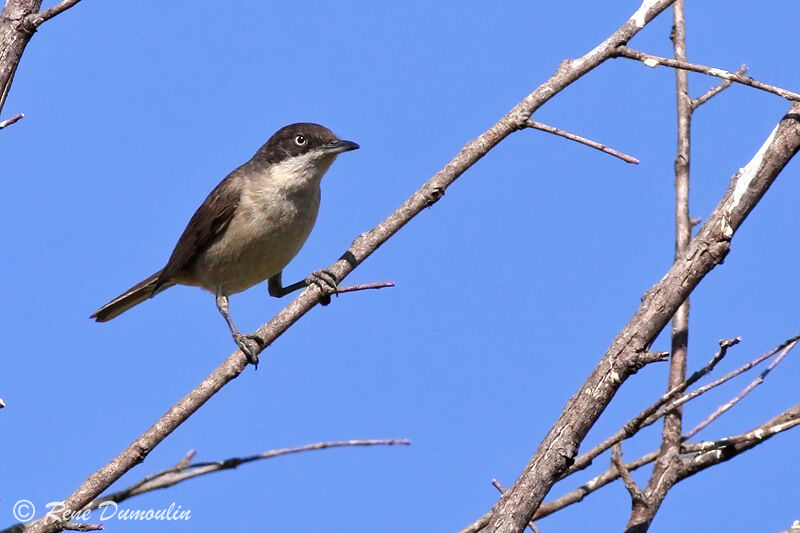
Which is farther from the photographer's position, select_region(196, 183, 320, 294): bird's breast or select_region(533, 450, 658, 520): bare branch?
select_region(196, 183, 320, 294): bird's breast

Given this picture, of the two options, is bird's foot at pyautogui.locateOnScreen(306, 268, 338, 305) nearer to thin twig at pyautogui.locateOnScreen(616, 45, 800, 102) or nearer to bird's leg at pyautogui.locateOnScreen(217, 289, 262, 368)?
bird's leg at pyautogui.locateOnScreen(217, 289, 262, 368)

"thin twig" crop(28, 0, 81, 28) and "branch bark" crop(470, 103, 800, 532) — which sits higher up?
"thin twig" crop(28, 0, 81, 28)

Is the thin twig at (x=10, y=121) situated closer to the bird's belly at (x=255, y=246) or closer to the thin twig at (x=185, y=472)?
the thin twig at (x=185, y=472)

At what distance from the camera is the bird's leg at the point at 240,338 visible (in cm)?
444

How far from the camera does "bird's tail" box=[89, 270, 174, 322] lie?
8602 mm

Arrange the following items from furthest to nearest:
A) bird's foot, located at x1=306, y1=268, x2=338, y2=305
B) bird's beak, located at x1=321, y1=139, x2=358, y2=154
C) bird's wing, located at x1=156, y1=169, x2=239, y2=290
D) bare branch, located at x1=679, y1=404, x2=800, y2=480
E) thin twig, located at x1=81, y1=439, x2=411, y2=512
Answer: bird's wing, located at x1=156, y1=169, x2=239, y2=290
bird's beak, located at x1=321, y1=139, x2=358, y2=154
bird's foot, located at x1=306, y1=268, x2=338, y2=305
bare branch, located at x1=679, y1=404, x2=800, y2=480
thin twig, located at x1=81, y1=439, x2=411, y2=512

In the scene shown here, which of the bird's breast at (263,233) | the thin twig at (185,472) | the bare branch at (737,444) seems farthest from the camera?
the bird's breast at (263,233)

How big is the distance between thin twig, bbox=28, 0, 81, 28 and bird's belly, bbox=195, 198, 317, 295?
3.58 metres

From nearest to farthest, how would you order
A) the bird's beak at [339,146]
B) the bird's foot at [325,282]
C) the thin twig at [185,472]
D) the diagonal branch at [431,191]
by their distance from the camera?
the thin twig at [185,472] < the diagonal branch at [431,191] < the bird's foot at [325,282] < the bird's beak at [339,146]

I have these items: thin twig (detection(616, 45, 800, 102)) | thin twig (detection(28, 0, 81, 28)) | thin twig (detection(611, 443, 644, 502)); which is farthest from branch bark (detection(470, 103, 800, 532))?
thin twig (detection(28, 0, 81, 28))

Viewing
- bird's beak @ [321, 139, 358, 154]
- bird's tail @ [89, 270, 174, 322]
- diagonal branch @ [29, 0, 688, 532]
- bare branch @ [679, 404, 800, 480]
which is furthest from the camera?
bird's tail @ [89, 270, 174, 322]

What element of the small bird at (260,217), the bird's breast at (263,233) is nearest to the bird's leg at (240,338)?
the small bird at (260,217)

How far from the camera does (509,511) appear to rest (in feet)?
10.5

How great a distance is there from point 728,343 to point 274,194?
4671mm
